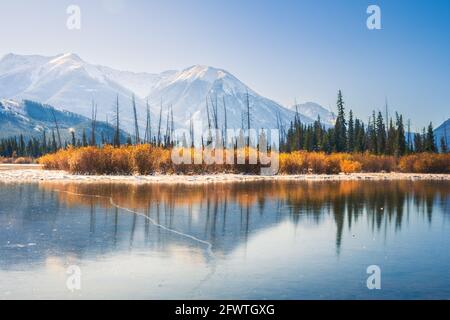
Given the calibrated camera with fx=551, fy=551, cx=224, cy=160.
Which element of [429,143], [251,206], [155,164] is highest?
[429,143]

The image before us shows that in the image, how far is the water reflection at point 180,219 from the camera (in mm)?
13500

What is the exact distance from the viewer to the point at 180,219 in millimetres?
19016

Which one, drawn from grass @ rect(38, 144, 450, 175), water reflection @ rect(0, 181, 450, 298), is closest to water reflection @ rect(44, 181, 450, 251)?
water reflection @ rect(0, 181, 450, 298)

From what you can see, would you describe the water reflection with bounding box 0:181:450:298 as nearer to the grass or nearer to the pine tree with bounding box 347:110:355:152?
the grass

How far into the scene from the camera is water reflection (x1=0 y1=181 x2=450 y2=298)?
13.5 meters

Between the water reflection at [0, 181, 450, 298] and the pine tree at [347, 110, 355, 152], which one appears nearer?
the water reflection at [0, 181, 450, 298]

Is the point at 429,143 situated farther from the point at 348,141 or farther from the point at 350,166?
the point at 350,166

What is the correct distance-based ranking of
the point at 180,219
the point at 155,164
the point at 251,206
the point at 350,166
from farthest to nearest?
the point at 350,166, the point at 155,164, the point at 251,206, the point at 180,219

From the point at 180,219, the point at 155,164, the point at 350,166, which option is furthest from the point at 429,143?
the point at 180,219

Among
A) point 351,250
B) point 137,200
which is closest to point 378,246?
point 351,250

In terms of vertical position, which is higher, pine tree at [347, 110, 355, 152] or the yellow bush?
pine tree at [347, 110, 355, 152]

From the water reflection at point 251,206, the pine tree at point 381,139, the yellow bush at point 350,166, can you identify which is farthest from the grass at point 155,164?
the pine tree at point 381,139

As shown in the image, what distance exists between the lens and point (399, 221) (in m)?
19.2

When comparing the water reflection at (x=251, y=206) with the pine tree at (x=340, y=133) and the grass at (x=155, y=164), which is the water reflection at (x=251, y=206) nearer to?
the grass at (x=155, y=164)
